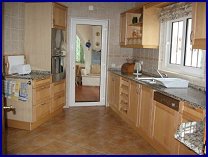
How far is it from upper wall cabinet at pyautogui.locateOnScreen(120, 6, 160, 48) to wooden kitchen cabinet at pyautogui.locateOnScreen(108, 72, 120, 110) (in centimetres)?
72

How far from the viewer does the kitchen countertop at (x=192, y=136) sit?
1613mm

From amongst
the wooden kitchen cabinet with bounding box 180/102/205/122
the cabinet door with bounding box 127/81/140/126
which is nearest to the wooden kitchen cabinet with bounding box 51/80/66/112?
the cabinet door with bounding box 127/81/140/126

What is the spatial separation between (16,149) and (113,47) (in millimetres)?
3140

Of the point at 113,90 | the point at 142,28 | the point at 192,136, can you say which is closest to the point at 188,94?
the point at 192,136

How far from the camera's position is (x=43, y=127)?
4.12 metres

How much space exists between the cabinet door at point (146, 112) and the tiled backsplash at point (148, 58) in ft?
3.55

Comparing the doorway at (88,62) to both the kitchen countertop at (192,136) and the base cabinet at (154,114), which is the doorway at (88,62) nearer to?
the base cabinet at (154,114)

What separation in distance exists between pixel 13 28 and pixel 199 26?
311 centimetres

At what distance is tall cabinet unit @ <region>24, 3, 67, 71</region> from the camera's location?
449 cm

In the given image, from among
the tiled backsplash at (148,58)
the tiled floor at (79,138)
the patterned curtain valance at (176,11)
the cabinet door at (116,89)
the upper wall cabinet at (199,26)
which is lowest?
the tiled floor at (79,138)

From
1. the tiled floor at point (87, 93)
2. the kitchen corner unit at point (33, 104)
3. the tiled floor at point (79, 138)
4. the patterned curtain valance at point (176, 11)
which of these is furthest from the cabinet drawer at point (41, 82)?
the patterned curtain valance at point (176, 11)

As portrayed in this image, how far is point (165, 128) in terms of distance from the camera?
302cm

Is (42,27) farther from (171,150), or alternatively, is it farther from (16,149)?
(171,150)

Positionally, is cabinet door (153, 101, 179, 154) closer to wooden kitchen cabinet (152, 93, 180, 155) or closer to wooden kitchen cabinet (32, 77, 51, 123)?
wooden kitchen cabinet (152, 93, 180, 155)
